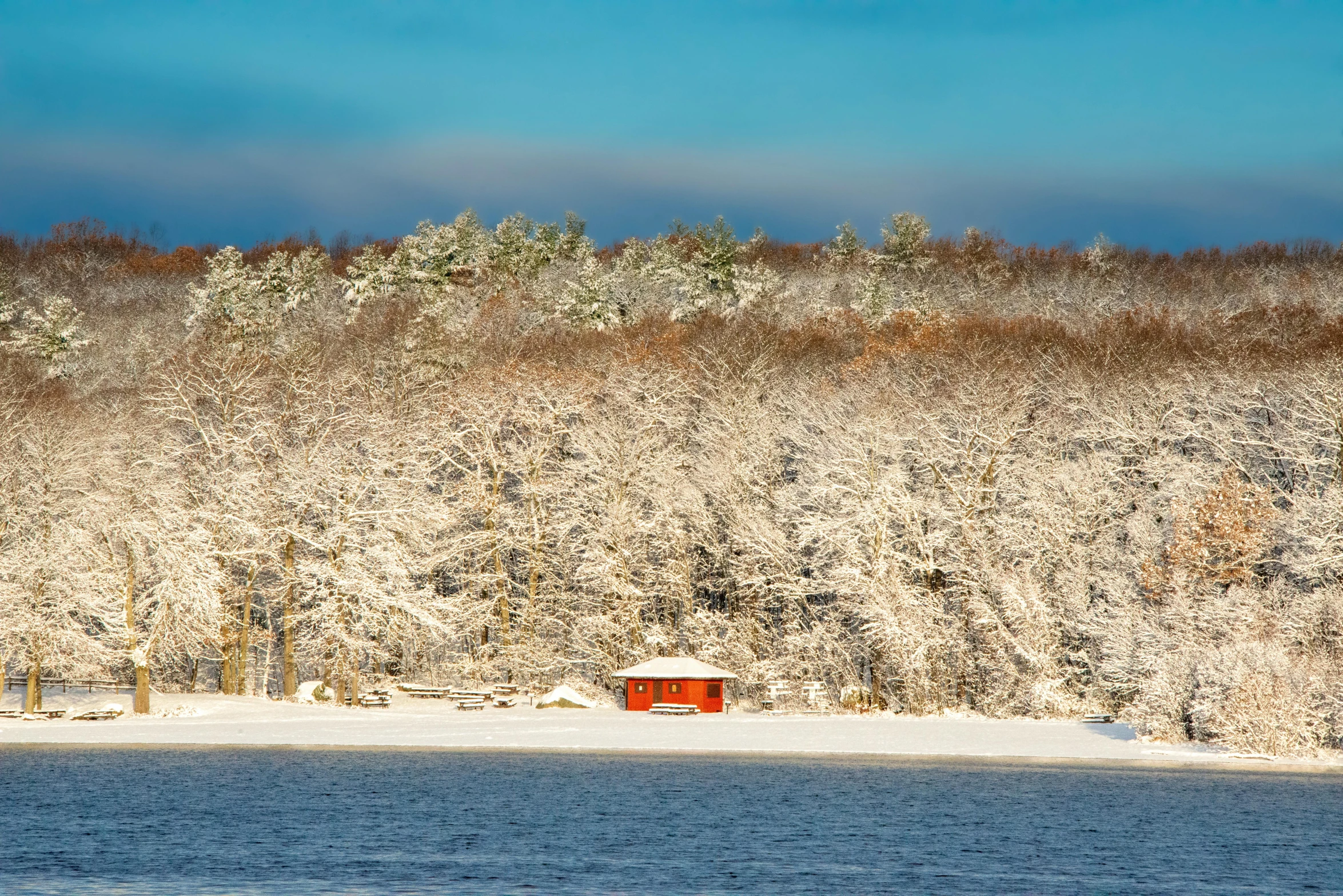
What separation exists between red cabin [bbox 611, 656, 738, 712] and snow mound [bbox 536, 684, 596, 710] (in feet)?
6.19

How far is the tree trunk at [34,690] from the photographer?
2089 inches

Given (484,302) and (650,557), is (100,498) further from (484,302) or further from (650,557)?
(484,302)

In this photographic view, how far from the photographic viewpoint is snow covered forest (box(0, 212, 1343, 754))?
55.7 meters

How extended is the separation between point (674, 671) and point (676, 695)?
1122 mm

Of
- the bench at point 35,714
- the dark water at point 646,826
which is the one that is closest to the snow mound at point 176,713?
the bench at point 35,714

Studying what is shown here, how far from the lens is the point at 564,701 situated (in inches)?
2443

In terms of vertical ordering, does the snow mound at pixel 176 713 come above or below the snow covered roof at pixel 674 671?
below

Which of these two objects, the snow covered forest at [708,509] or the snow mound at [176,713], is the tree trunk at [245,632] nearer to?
the snow covered forest at [708,509]

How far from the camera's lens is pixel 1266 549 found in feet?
188

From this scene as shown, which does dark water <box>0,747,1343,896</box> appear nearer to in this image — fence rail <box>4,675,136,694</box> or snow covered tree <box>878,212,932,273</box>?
fence rail <box>4,675,136,694</box>

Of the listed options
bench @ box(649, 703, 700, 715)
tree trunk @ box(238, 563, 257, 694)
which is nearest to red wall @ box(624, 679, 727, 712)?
bench @ box(649, 703, 700, 715)

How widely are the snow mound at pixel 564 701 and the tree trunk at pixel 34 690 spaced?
2050 cm

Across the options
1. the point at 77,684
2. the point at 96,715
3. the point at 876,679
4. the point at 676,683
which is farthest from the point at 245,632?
the point at 876,679

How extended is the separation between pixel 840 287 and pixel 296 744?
256 ft
